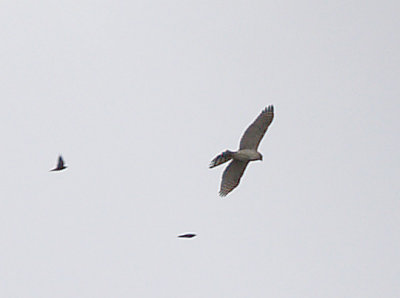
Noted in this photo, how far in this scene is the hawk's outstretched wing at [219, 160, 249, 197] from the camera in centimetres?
6303

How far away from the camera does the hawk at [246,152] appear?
205 ft

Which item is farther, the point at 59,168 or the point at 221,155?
the point at 59,168

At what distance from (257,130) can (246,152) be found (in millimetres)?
1096

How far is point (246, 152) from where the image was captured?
205ft

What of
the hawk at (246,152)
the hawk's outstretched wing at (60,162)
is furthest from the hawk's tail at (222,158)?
the hawk's outstretched wing at (60,162)

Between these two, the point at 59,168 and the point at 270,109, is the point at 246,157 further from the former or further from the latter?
the point at 59,168

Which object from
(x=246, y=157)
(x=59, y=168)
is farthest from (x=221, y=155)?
(x=59, y=168)

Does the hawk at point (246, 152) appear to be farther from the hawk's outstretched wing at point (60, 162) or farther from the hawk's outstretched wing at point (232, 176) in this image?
the hawk's outstretched wing at point (60, 162)

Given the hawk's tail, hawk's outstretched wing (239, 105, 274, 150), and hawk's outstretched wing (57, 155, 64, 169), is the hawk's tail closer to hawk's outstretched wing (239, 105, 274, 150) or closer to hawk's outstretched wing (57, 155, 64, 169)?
hawk's outstretched wing (239, 105, 274, 150)

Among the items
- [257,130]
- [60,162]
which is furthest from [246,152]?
[60,162]

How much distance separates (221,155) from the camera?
61219mm

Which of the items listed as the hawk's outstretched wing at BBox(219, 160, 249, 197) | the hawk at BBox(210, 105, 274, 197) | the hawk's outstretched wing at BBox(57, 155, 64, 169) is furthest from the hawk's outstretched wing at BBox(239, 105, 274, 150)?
the hawk's outstretched wing at BBox(57, 155, 64, 169)

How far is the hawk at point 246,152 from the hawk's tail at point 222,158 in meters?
0.03

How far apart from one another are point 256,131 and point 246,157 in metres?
1.24
